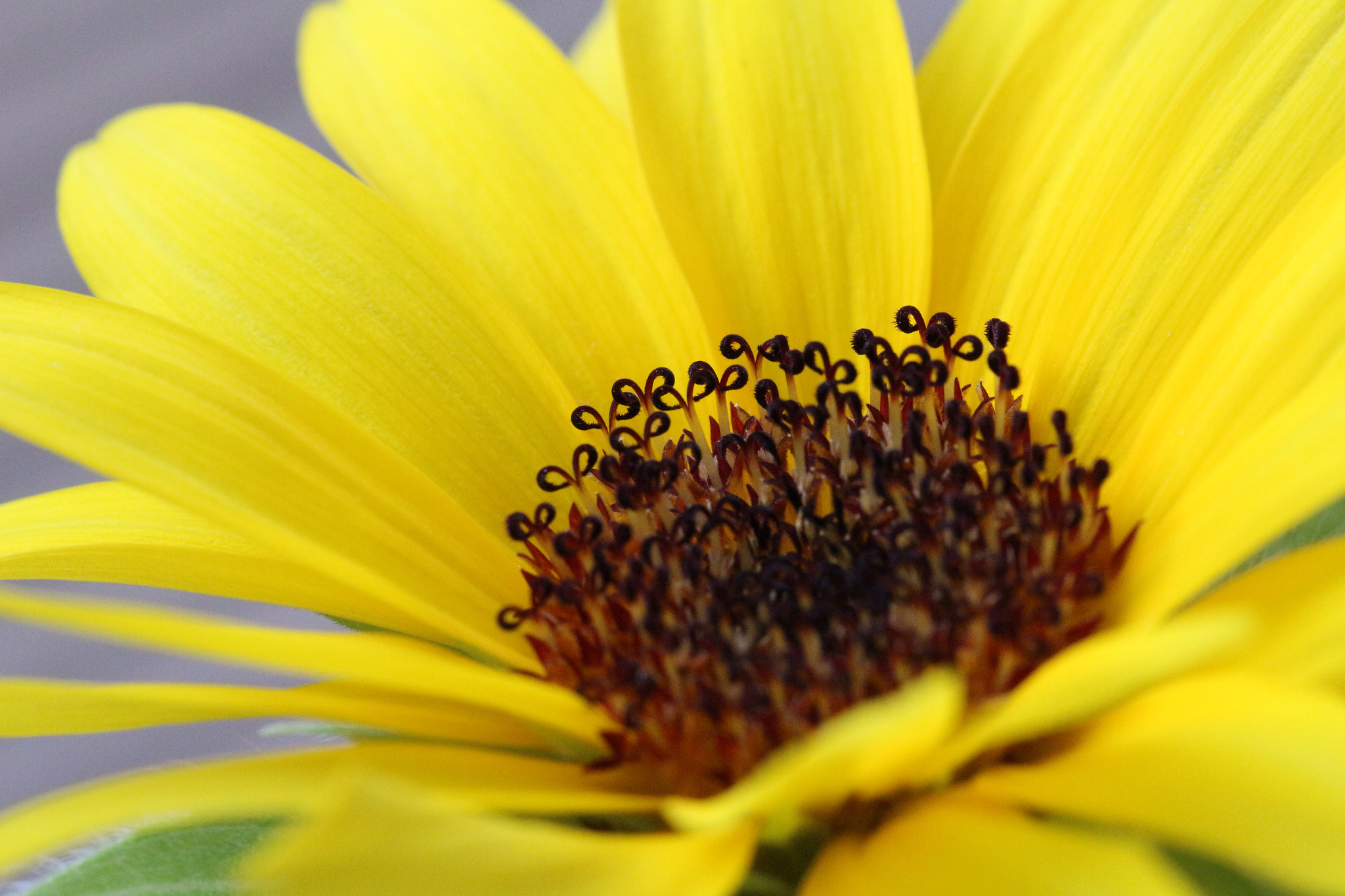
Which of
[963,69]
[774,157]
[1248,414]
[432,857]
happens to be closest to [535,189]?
[774,157]

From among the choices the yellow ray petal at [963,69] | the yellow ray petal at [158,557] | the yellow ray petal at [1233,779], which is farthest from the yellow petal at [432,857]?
the yellow ray petal at [963,69]

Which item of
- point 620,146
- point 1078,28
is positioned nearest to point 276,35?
point 620,146

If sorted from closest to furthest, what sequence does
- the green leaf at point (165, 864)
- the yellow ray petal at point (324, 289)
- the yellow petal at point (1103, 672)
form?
the yellow petal at point (1103, 672), the green leaf at point (165, 864), the yellow ray petal at point (324, 289)

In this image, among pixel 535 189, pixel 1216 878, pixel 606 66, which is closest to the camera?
pixel 1216 878

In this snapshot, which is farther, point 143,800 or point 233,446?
point 233,446

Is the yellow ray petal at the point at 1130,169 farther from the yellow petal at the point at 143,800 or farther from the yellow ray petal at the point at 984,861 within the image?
the yellow petal at the point at 143,800

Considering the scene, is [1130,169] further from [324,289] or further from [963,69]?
Result: [324,289]
